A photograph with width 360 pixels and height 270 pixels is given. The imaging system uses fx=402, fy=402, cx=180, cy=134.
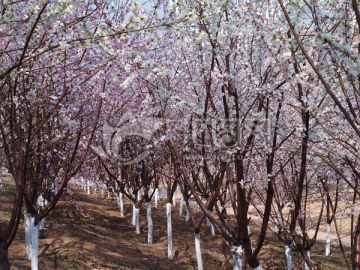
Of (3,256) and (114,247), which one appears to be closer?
(3,256)

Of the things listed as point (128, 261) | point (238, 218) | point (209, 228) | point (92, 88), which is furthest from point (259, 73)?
point (209, 228)

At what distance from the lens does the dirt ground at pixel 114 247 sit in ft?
43.4

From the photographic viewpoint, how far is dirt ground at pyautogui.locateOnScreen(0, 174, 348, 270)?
13234 millimetres

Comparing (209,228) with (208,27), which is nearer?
(208,27)

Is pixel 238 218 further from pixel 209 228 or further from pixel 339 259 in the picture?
pixel 209 228

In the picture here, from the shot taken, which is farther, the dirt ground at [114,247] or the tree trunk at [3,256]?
the dirt ground at [114,247]

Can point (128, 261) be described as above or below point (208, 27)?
below

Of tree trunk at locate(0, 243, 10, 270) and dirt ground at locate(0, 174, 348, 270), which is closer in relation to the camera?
tree trunk at locate(0, 243, 10, 270)

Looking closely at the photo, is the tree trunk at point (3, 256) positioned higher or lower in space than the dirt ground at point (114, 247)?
higher

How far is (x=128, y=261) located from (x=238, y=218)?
9247mm

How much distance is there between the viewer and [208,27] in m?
6.86

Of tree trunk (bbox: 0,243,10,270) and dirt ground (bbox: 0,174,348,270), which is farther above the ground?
tree trunk (bbox: 0,243,10,270)

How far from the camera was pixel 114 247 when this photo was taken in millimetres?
16500

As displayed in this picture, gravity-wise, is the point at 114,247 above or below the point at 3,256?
below
